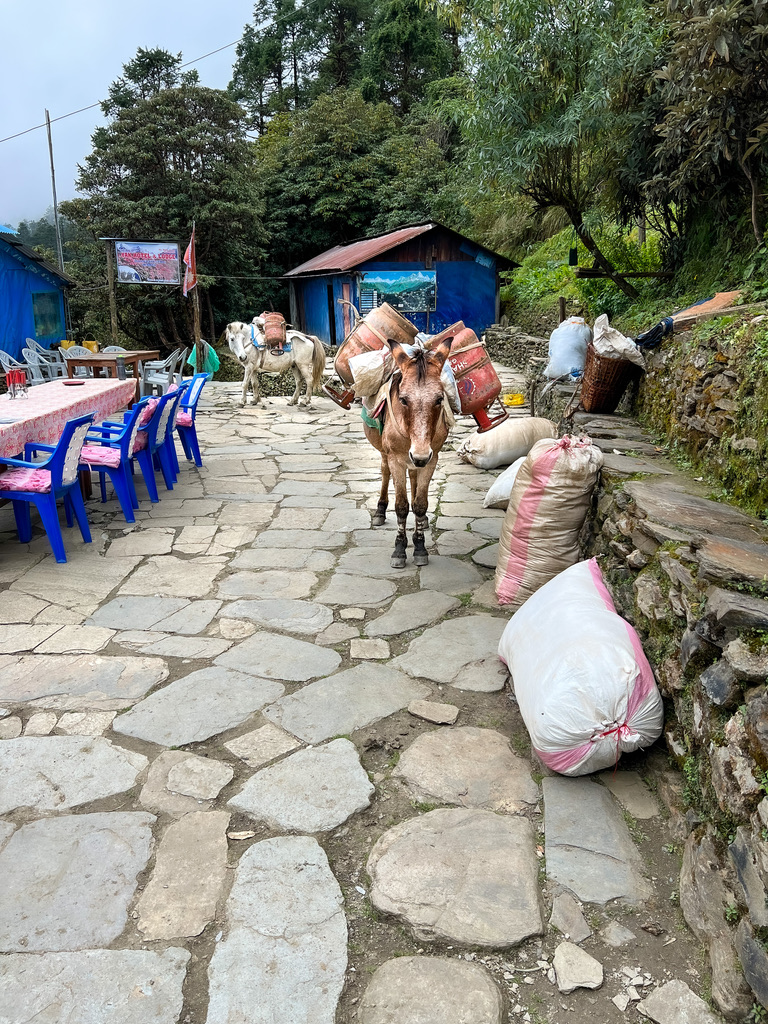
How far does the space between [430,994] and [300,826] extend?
2.76ft

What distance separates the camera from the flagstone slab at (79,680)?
3.62m

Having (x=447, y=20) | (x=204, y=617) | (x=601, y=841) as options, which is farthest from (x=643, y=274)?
(x=601, y=841)

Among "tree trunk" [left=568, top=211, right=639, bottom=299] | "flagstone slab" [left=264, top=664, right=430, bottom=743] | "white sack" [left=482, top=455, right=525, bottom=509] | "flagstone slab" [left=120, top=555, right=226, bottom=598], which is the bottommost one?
"flagstone slab" [left=264, top=664, right=430, bottom=743]

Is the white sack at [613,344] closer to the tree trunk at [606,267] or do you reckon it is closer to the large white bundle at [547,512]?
the large white bundle at [547,512]

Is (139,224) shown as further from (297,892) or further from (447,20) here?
(297,892)

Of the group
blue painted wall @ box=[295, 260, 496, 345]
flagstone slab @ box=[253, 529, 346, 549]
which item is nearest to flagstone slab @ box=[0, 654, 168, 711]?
flagstone slab @ box=[253, 529, 346, 549]

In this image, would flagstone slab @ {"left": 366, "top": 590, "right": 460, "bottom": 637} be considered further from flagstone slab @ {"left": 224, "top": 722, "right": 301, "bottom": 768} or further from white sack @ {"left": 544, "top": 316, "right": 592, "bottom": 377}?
white sack @ {"left": 544, "top": 316, "right": 592, "bottom": 377}

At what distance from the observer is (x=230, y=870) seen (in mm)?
2533

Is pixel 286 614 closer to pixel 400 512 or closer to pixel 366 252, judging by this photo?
pixel 400 512

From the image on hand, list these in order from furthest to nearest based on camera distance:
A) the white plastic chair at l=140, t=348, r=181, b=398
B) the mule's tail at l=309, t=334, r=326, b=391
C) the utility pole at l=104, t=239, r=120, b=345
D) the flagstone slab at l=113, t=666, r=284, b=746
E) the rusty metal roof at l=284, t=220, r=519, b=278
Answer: the rusty metal roof at l=284, t=220, r=519, b=278
the utility pole at l=104, t=239, r=120, b=345
the mule's tail at l=309, t=334, r=326, b=391
the white plastic chair at l=140, t=348, r=181, b=398
the flagstone slab at l=113, t=666, r=284, b=746

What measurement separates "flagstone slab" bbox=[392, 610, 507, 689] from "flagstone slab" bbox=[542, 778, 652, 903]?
959 millimetres

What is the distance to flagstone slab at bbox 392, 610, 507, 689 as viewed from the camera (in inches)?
153

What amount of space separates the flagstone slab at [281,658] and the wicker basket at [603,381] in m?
3.48

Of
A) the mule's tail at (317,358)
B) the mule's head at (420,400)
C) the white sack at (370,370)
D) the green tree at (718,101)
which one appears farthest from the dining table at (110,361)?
the green tree at (718,101)
